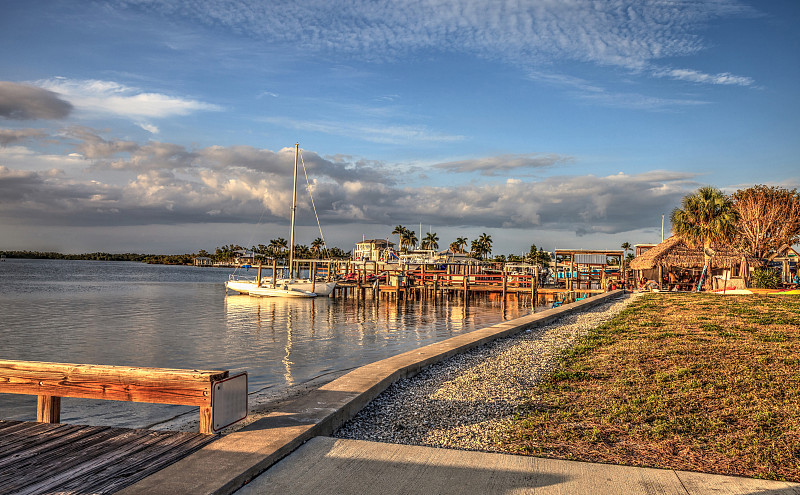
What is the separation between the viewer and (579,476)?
4.22 metres

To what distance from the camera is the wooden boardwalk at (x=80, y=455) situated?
3.87 metres

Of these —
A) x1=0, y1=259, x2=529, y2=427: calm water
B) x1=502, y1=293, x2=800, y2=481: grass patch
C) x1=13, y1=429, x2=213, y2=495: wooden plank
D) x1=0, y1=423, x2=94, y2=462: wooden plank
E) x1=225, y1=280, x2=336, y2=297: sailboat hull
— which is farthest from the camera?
x1=225, y1=280, x2=336, y2=297: sailboat hull

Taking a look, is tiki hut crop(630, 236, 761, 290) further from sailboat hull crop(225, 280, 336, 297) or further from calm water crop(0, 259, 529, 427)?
sailboat hull crop(225, 280, 336, 297)

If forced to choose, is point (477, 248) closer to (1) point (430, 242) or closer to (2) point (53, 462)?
(1) point (430, 242)

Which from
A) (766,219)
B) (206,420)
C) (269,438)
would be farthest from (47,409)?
(766,219)

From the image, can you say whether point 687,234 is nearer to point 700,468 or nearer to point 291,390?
point 291,390

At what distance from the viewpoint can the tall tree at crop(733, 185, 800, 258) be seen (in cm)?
4009

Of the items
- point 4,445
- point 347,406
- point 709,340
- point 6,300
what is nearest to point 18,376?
point 4,445

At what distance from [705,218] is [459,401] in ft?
106

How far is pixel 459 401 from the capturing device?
696cm

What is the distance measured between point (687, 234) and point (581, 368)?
97.3ft

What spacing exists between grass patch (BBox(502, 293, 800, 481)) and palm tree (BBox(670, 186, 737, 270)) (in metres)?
24.2

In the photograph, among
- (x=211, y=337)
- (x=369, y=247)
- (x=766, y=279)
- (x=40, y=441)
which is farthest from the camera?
(x=369, y=247)

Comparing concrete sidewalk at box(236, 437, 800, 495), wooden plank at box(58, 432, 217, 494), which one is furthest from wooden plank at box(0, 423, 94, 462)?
concrete sidewalk at box(236, 437, 800, 495)
